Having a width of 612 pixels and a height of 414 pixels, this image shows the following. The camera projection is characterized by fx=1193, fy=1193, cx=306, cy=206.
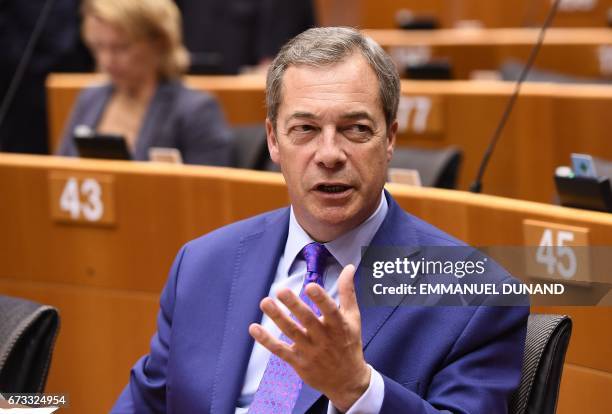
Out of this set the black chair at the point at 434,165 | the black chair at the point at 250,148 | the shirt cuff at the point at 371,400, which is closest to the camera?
the shirt cuff at the point at 371,400

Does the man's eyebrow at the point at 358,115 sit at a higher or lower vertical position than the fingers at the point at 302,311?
higher

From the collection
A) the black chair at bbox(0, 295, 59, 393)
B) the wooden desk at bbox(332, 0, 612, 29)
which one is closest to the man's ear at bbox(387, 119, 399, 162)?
the black chair at bbox(0, 295, 59, 393)

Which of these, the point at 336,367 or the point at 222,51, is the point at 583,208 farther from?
the point at 222,51

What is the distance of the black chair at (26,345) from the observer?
8.26 ft

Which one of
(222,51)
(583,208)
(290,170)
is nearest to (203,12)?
(222,51)

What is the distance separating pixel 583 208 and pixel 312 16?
4933 millimetres

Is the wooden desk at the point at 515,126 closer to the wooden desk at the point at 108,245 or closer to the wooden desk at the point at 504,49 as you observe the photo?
the wooden desk at the point at 504,49

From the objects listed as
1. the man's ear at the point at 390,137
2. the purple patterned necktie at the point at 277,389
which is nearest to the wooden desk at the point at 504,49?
the man's ear at the point at 390,137

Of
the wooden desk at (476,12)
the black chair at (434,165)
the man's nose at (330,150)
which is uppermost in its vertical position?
the man's nose at (330,150)

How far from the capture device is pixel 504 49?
22.7 feet

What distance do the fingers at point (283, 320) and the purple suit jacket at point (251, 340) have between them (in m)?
0.19

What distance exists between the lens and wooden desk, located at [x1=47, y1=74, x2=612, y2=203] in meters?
4.68

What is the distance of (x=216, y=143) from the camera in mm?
4730

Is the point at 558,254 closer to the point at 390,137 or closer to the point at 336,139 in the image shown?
the point at 390,137
